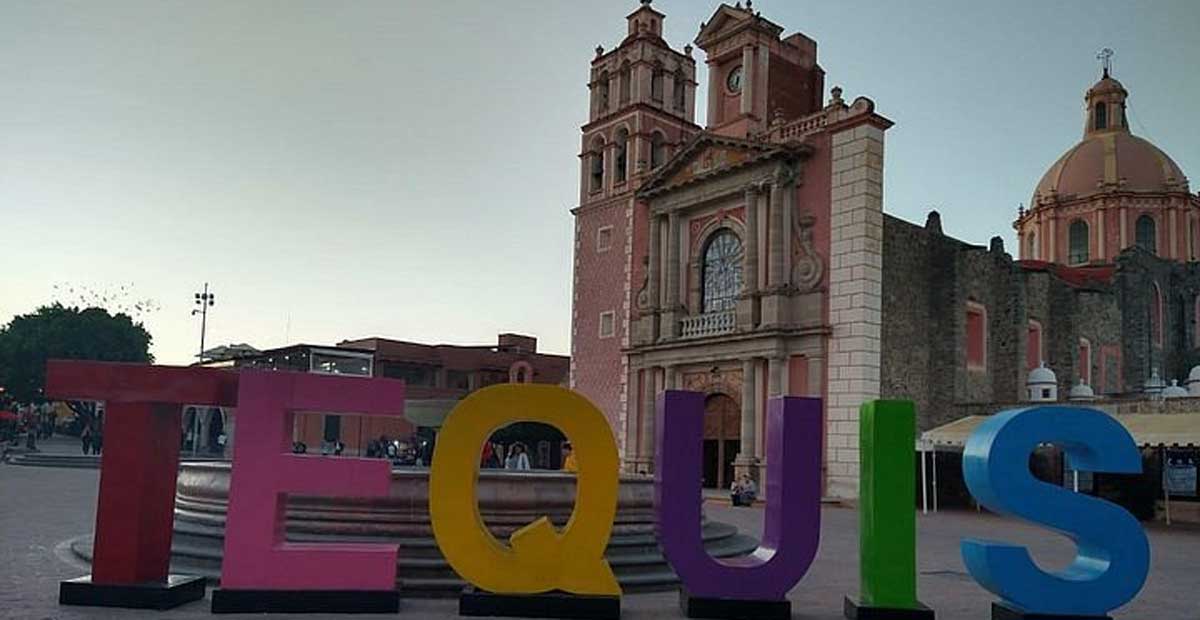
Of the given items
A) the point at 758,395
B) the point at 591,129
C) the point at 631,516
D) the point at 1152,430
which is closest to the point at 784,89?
the point at 591,129

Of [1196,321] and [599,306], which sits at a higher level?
[1196,321]

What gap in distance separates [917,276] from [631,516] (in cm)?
1724

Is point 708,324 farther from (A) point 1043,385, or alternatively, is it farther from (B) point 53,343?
(B) point 53,343

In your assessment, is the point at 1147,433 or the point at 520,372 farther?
the point at 520,372

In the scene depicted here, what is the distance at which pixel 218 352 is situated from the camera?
162ft

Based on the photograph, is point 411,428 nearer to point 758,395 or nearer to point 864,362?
point 758,395

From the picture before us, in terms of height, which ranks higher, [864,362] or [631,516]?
[864,362]

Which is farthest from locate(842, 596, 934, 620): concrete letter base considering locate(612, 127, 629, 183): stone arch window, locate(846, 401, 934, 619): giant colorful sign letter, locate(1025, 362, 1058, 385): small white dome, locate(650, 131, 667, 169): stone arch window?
locate(612, 127, 629, 183): stone arch window

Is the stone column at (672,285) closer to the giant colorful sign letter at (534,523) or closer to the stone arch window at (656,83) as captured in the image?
the stone arch window at (656,83)

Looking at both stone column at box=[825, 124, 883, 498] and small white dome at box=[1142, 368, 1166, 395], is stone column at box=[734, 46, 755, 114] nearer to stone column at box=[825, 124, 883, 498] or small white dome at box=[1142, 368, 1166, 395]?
stone column at box=[825, 124, 883, 498]

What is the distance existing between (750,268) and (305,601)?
19901 mm

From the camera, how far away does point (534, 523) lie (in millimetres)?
7934

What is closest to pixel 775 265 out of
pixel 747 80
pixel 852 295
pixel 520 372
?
pixel 852 295

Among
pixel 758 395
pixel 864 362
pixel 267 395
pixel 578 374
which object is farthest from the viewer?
pixel 578 374
